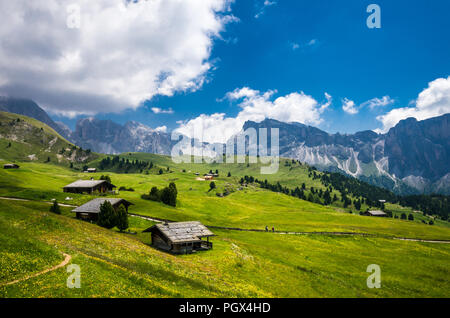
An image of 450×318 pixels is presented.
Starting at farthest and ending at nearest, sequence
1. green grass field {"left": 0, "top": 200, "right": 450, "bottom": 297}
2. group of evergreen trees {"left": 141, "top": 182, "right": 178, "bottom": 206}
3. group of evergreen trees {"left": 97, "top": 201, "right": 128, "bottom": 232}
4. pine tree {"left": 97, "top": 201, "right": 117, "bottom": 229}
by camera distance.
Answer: group of evergreen trees {"left": 141, "top": 182, "right": 178, "bottom": 206}, pine tree {"left": 97, "top": 201, "right": 117, "bottom": 229}, group of evergreen trees {"left": 97, "top": 201, "right": 128, "bottom": 232}, green grass field {"left": 0, "top": 200, "right": 450, "bottom": 297}

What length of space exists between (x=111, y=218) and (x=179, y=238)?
20786 millimetres

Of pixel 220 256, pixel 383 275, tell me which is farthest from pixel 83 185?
pixel 383 275

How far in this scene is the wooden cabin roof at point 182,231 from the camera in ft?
169

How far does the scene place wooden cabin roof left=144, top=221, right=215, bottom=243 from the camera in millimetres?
51653

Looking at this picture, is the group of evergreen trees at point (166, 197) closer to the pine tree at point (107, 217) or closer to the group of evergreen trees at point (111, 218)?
the pine tree at point (107, 217)

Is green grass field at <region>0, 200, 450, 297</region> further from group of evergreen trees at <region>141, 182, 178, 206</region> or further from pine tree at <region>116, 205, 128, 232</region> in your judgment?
group of evergreen trees at <region>141, 182, 178, 206</region>

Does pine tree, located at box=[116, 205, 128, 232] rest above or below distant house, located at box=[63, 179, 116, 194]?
below

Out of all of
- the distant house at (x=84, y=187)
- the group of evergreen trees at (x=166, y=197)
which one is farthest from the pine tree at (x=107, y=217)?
the distant house at (x=84, y=187)

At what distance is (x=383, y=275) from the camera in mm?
47219

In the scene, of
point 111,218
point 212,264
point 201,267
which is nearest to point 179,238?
point 212,264

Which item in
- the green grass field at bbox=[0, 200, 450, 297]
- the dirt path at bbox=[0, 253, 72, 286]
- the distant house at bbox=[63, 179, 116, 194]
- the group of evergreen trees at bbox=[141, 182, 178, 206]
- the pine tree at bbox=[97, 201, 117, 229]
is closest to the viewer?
the dirt path at bbox=[0, 253, 72, 286]

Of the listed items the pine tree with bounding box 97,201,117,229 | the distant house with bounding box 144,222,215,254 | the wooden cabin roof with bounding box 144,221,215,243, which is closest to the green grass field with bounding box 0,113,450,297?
the distant house with bounding box 144,222,215,254
